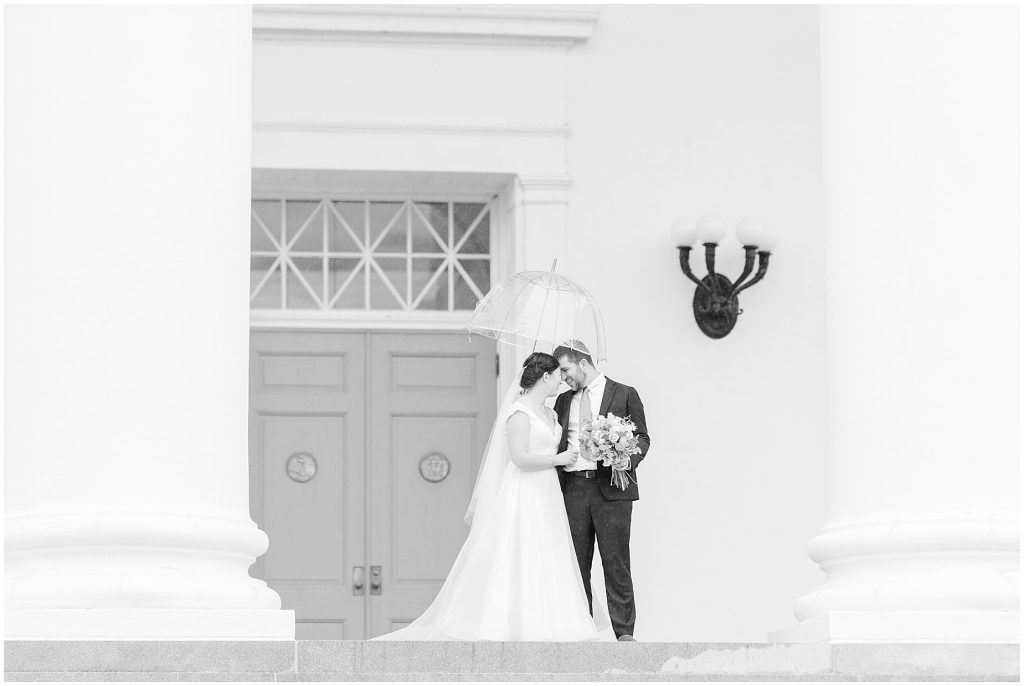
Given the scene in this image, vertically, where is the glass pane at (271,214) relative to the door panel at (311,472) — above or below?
above

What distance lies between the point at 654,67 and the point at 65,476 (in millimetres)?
5333

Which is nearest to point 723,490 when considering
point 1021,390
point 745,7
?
point 745,7

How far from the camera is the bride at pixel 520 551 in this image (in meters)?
7.63

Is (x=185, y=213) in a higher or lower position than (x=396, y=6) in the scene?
lower

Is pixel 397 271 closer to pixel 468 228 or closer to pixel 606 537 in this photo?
pixel 468 228

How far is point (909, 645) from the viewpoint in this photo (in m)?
6.16

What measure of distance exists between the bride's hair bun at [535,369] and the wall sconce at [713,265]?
2.16 m

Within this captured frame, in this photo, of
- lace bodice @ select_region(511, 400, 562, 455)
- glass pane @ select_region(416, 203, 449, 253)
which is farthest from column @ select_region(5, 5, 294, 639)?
glass pane @ select_region(416, 203, 449, 253)

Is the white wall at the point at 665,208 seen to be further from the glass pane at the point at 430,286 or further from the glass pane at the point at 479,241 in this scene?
the glass pane at the point at 430,286

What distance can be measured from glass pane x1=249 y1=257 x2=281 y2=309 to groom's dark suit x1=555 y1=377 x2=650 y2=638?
2.67 meters

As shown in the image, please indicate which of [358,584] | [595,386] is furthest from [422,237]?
[595,386]

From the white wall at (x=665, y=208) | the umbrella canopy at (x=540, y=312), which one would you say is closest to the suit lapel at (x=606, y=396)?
the umbrella canopy at (x=540, y=312)

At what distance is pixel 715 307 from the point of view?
1008 centimetres

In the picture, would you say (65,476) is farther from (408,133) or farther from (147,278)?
(408,133)
